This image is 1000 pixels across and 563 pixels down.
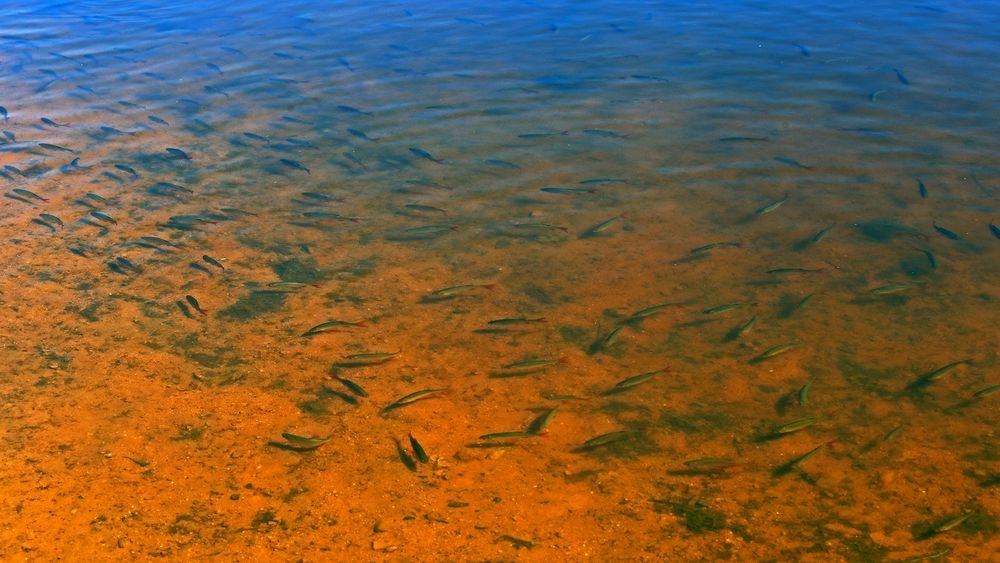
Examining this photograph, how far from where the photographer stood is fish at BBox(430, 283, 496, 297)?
6.35m

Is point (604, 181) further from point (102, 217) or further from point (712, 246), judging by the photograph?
point (102, 217)

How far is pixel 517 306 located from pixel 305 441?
2125 mm

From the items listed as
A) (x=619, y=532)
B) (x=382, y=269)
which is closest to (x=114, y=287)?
(x=382, y=269)

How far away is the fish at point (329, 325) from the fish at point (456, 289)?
69cm

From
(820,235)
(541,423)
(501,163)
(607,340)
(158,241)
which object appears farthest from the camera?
(501,163)

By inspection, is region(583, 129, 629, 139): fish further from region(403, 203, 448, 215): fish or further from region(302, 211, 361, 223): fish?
region(302, 211, 361, 223): fish

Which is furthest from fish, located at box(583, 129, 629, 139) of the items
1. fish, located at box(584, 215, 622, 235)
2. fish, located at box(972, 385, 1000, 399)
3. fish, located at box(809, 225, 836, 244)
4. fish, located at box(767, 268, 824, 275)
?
fish, located at box(972, 385, 1000, 399)

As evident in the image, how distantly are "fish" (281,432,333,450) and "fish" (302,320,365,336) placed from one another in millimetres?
1199

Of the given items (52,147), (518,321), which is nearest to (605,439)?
(518,321)

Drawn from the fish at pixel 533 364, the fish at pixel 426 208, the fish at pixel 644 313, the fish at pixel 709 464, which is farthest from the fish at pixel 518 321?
the fish at pixel 426 208

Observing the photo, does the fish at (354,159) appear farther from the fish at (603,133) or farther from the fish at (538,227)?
the fish at (603,133)

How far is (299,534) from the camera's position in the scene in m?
4.25

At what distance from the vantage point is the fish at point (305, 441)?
484cm

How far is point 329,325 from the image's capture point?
6.04 meters
